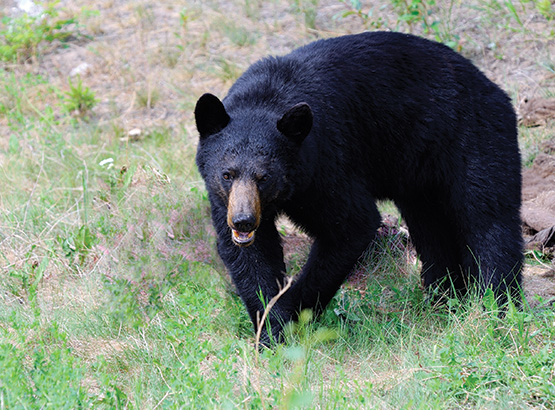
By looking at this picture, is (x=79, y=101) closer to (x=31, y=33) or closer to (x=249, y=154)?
(x=31, y=33)

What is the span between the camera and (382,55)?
15.0ft

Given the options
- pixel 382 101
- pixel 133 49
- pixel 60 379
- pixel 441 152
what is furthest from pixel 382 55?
pixel 133 49

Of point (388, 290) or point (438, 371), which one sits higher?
point (438, 371)

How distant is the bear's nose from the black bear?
0.43 feet

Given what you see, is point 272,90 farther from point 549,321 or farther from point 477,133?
point 549,321

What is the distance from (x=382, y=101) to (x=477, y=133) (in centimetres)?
63

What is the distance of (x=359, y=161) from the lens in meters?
4.46

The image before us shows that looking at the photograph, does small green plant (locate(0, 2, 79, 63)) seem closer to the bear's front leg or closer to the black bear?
the black bear

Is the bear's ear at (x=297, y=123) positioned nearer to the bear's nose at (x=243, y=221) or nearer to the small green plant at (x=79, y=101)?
the bear's nose at (x=243, y=221)

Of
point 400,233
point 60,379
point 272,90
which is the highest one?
point 272,90

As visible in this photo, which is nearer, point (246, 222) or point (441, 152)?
point (246, 222)

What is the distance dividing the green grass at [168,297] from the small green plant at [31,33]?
26cm

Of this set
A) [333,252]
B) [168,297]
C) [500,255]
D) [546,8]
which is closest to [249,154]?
[333,252]

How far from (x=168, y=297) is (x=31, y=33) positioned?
5862 millimetres
